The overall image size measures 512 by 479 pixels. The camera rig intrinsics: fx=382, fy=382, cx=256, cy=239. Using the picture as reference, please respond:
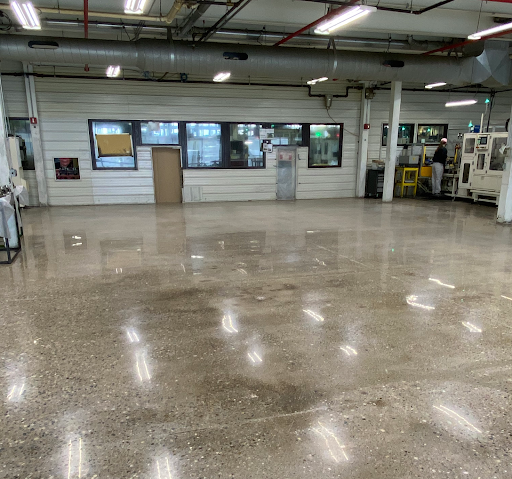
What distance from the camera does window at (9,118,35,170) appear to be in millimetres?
10547

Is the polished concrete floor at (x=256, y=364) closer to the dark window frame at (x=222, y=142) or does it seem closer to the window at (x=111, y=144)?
the window at (x=111, y=144)

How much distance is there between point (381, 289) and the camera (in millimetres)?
4227

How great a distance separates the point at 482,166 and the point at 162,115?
945cm

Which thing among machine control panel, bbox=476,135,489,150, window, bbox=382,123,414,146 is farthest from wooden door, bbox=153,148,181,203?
machine control panel, bbox=476,135,489,150

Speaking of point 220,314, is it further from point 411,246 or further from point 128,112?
point 128,112

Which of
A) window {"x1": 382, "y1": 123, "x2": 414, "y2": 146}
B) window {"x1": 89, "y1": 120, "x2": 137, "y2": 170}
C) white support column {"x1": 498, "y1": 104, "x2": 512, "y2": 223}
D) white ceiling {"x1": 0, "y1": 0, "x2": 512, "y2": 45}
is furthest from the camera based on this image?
window {"x1": 382, "y1": 123, "x2": 414, "y2": 146}

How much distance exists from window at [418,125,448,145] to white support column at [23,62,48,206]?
1232 cm

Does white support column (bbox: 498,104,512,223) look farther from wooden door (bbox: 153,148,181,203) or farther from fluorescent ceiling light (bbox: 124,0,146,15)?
wooden door (bbox: 153,148,181,203)

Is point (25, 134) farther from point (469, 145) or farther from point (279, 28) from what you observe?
point (469, 145)

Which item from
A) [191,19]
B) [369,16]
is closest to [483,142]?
[369,16]

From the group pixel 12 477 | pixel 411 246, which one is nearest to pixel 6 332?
pixel 12 477

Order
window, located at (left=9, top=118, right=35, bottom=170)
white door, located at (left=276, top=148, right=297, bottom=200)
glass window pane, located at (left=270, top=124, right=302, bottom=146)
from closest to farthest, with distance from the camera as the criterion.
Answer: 1. window, located at (left=9, top=118, right=35, bottom=170)
2. glass window pane, located at (left=270, top=124, right=302, bottom=146)
3. white door, located at (left=276, top=148, right=297, bottom=200)

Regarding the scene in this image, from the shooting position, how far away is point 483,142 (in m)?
10.9

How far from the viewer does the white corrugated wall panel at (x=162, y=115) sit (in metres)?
10.8
